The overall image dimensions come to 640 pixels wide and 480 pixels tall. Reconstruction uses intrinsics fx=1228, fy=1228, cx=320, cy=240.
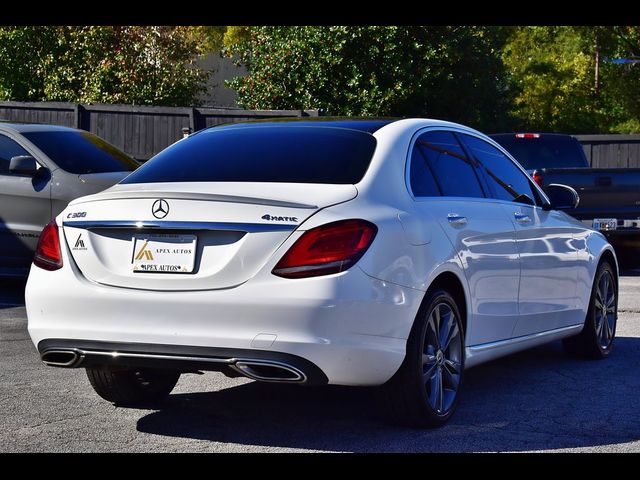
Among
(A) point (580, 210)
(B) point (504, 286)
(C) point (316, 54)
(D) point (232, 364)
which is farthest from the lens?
(C) point (316, 54)

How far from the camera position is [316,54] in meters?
25.4

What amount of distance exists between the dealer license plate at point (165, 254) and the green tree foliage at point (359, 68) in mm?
19741

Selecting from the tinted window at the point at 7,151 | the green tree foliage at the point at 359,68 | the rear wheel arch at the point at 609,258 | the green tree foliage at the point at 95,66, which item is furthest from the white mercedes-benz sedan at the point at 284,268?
the green tree foliage at the point at 95,66

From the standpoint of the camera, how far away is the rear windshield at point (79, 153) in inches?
476

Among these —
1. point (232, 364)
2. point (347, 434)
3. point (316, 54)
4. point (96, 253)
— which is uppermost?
point (316, 54)

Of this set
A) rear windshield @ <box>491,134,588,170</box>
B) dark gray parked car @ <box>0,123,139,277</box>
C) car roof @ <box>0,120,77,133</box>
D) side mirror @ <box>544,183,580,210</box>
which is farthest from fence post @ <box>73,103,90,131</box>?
side mirror @ <box>544,183,580,210</box>

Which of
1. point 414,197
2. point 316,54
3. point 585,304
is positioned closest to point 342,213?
point 414,197

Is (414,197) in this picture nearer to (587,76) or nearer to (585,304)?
(585,304)

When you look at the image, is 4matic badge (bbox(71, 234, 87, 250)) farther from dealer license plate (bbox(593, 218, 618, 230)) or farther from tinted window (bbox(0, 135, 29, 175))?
dealer license plate (bbox(593, 218, 618, 230))

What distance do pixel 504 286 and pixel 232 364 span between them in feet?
7.18

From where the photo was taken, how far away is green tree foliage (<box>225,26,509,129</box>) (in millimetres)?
25391

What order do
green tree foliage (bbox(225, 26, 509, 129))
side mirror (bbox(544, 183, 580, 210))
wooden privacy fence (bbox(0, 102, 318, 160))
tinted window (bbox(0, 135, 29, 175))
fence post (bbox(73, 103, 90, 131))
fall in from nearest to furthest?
side mirror (bbox(544, 183, 580, 210)) → tinted window (bbox(0, 135, 29, 175)) → wooden privacy fence (bbox(0, 102, 318, 160)) → fence post (bbox(73, 103, 90, 131)) → green tree foliage (bbox(225, 26, 509, 129))

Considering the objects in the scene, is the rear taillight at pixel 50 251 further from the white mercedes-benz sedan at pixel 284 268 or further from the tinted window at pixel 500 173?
the tinted window at pixel 500 173

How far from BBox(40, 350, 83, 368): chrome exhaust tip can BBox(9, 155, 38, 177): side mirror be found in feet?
19.6
